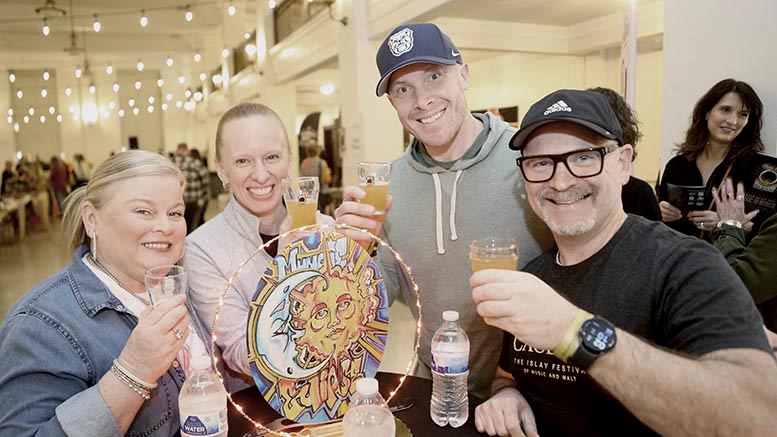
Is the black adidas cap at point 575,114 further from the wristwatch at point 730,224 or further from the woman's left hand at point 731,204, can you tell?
the woman's left hand at point 731,204

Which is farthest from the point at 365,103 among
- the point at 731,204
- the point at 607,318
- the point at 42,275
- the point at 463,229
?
the point at 607,318

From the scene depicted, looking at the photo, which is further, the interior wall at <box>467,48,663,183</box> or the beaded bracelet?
the interior wall at <box>467,48,663,183</box>

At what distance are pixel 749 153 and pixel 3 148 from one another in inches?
921

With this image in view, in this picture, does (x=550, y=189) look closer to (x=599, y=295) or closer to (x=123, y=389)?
(x=599, y=295)

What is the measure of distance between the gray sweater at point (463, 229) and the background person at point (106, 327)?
2.78 feet

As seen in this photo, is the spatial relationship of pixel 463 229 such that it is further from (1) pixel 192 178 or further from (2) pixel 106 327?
(1) pixel 192 178

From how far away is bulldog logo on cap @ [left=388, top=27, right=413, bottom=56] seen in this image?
6.17 ft

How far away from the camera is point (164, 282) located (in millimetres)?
1261

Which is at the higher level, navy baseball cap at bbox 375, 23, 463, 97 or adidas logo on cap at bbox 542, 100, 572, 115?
navy baseball cap at bbox 375, 23, 463, 97

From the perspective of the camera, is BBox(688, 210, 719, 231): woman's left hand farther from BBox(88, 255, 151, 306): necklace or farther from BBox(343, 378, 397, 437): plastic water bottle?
BBox(88, 255, 151, 306): necklace

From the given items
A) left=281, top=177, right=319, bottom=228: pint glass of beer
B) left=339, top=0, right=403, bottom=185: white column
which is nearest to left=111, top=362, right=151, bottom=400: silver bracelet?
left=281, top=177, right=319, bottom=228: pint glass of beer

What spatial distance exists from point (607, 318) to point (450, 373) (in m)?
0.45

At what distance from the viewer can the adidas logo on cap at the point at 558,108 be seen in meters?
1.47

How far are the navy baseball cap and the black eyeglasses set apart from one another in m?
0.57
